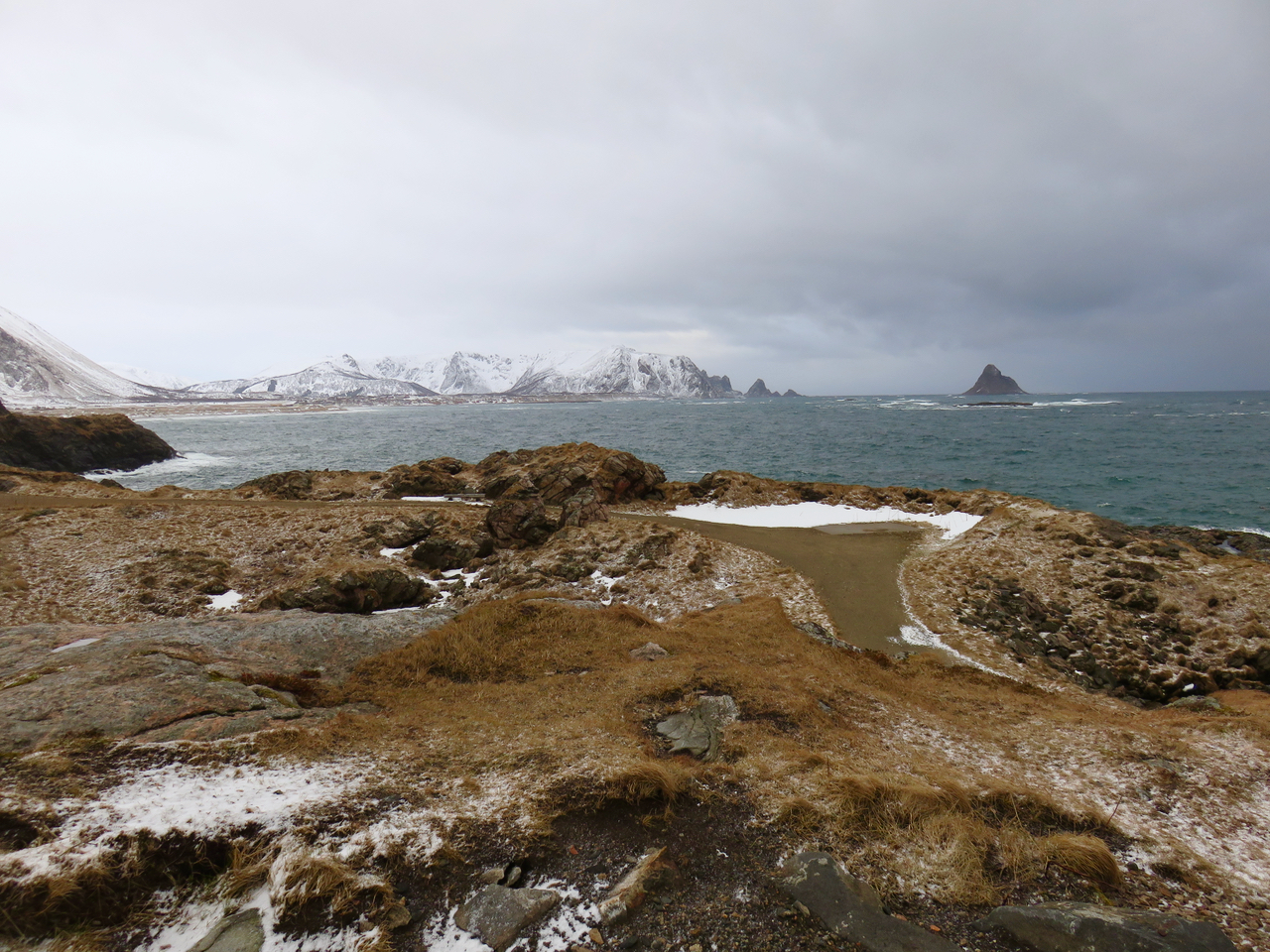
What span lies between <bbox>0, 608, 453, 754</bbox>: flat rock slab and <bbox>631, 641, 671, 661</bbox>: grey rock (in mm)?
5397

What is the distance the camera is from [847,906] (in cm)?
457

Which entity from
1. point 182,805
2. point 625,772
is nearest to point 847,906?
point 625,772

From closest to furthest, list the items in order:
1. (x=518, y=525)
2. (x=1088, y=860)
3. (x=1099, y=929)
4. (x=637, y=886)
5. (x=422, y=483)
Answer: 1. (x=1099, y=929)
2. (x=637, y=886)
3. (x=1088, y=860)
4. (x=518, y=525)
5. (x=422, y=483)

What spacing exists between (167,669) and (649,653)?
8.84m

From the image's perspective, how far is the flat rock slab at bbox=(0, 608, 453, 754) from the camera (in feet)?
20.2

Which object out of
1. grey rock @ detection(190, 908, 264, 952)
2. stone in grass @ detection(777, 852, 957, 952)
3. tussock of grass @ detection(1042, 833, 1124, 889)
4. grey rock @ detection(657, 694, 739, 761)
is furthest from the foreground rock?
grey rock @ detection(190, 908, 264, 952)

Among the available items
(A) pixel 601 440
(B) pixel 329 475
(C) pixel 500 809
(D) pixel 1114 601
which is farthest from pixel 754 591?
(A) pixel 601 440

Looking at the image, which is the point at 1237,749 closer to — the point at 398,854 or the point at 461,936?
the point at 461,936

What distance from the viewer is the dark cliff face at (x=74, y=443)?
4925cm

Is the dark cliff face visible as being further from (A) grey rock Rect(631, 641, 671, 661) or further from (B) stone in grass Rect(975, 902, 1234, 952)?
(B) stone in grass Rect(975, 902, 1234, 952)

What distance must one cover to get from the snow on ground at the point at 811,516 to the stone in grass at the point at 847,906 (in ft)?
78.0

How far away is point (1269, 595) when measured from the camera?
15.7 m

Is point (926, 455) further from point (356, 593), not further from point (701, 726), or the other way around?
point (356, 593)

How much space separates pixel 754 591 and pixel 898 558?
8.30 metres
